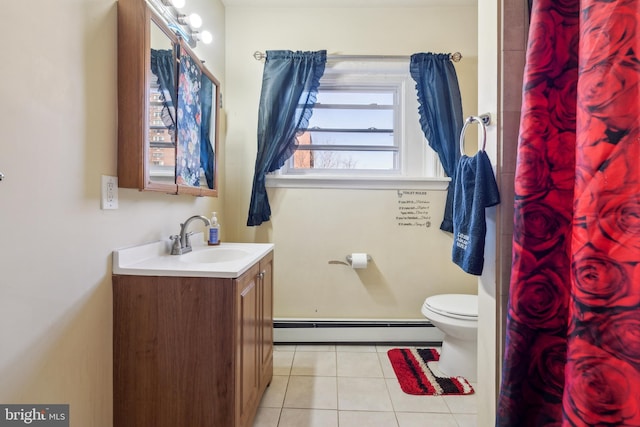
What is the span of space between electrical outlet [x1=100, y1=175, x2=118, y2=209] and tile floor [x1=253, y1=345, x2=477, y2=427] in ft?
3.93

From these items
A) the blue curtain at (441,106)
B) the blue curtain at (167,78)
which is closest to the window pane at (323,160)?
the blue curtain at (441,106)

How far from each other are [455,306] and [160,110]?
6.34 ft

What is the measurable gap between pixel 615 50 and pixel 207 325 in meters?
1.37

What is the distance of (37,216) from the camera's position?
0.81 meters

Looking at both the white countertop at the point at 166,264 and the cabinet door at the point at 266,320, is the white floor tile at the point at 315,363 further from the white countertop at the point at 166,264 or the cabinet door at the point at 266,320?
the white countertop at the point at 166,264

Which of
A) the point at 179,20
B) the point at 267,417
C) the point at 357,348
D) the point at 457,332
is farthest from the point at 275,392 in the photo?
the point at 179,20

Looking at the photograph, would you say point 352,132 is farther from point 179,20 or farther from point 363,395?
point 363,395

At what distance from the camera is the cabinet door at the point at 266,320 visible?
4.87ft

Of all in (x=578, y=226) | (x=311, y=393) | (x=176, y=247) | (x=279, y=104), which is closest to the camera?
(x=578, y=226)

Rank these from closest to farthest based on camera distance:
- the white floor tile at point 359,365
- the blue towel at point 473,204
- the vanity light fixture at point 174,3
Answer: the blue towel at point 473,204, the vanity light fixture at point 174,3, the white floor tile at point 359,365

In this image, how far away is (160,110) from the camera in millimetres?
1301

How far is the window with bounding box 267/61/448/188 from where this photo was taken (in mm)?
2291

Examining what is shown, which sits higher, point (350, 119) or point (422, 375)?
point (350, 119)

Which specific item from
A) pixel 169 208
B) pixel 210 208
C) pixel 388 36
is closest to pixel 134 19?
pixel 169 208
